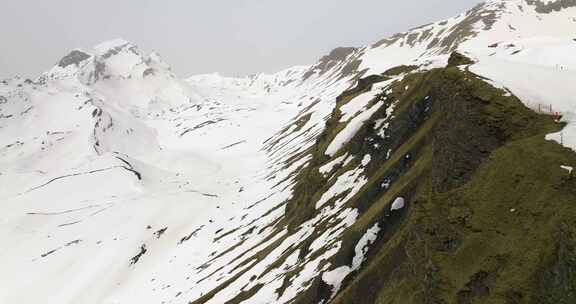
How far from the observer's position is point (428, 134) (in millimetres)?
29484

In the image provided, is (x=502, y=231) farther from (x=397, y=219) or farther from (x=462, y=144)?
(x=397, y=219)

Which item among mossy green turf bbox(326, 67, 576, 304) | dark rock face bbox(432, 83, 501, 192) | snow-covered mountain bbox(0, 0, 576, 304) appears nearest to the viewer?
mossy green turf bbox(326, 67, 576, 304)

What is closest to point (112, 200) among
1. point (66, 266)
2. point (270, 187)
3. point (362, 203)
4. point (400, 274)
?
point (66, 266)

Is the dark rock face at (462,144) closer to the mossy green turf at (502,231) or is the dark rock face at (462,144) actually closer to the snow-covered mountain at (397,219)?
the snow-covered mountain at (397,219)

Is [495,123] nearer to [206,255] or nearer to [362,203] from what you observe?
[362,203]

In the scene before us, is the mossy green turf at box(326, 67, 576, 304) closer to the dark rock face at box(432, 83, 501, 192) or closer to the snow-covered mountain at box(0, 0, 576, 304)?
the snow-covered mountain at box(0, 0, 576, 304)

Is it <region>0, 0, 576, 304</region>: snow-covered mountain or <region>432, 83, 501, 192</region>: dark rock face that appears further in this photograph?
<region>432, 83, 501, 192</region>: dark rock face

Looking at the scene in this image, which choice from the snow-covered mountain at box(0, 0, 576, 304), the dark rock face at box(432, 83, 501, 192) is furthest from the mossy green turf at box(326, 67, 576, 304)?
the dark rock face at box(432, 83, 501, 192)

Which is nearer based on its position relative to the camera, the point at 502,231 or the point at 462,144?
the point at 502,231

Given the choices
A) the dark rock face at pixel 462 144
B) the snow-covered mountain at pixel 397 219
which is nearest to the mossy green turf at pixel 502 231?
the snow-covered mountain at pixel 397 219

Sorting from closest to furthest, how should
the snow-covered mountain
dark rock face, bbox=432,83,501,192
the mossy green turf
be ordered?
the mossy green turf
the snow-covered mountain
dark rock face, bbox=432,83,501,192

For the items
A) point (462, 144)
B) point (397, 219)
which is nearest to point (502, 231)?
point (462, 144)

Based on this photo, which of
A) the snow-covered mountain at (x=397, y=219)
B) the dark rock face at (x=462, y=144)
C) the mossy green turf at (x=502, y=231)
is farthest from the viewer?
the dark rock face at (x=462, y=144)

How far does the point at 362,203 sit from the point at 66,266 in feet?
274
